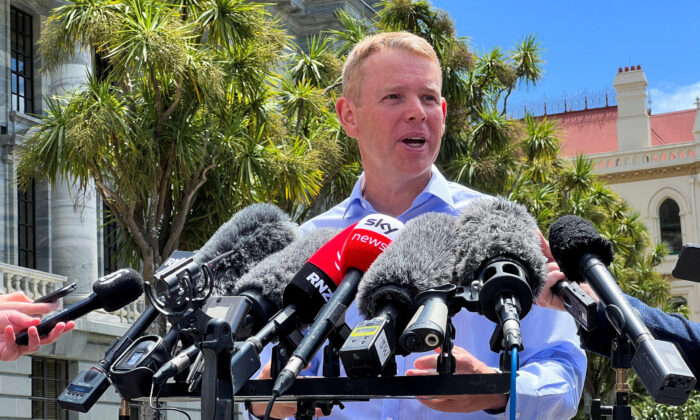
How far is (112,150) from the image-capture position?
12891 mm

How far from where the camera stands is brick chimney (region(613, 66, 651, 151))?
182ft

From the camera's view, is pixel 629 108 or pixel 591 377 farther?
pixel 629 108

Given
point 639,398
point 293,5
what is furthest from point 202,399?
point 639,398

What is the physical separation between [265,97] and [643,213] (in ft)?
134

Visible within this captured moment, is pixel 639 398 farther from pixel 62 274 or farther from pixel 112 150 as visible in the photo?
pixel 112 150

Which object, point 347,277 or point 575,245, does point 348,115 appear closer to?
point 347,277

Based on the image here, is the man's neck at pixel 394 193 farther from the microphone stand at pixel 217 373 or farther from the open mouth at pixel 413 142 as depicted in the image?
the microphone stand at pixel 217 373

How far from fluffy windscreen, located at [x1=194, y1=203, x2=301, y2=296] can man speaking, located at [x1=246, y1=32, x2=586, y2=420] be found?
13.1 inches

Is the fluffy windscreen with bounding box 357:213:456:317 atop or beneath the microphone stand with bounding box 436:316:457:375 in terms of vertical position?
atop

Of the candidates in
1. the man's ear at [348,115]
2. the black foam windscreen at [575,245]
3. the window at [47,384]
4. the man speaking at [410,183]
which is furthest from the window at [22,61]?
Answer: the black foam windscreen at [575,245]

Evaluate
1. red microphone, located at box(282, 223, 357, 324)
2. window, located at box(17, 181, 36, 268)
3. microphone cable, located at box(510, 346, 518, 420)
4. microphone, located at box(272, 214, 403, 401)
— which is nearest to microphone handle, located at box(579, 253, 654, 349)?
microphone cable, located at box(510, 346, 518, 420)

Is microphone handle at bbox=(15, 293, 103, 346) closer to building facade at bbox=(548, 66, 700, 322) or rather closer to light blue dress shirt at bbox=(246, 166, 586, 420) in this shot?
light blue dress shirt at bbox=(246, 166, 586, 420)

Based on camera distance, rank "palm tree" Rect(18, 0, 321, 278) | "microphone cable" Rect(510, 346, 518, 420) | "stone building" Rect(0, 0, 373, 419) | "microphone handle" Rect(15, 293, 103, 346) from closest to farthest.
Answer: "microphone cable" Rect(510, 346, 518, 420)
"microphone handle" Rect(15, 293, 103, 346)
"palm tree" Rect(18, 0, 321, 278)
"stone building" Rect(0, 0, 373, 419)

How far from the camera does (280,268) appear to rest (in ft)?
8.93
